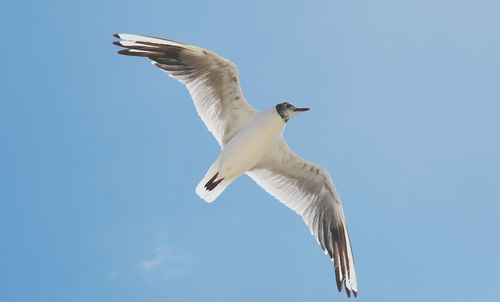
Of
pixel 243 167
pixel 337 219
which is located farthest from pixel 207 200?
pixel 337 219

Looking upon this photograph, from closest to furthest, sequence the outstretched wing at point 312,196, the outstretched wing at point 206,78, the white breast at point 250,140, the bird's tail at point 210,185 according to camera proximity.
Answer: the outstretched wing at point 206,78, the white breast at point 250,140, the bird's tail at point 210,185, the outstretched wing at point 312,196

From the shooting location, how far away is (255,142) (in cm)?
970

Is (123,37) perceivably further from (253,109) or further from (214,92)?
(253,109)

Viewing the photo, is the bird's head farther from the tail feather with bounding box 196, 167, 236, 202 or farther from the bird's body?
the tail feather with bounding box 196, 167, 236, 202

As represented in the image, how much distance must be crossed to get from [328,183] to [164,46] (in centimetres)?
325

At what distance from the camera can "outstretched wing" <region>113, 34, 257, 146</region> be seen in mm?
9344

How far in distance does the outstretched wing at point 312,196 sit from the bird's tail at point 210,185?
927mm

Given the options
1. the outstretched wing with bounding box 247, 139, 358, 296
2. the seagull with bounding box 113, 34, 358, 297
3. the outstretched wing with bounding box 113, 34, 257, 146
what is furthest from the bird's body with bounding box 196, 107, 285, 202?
the outstretched wing with bounding box 247, 139, 358, 296

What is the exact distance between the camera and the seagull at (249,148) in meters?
9.48

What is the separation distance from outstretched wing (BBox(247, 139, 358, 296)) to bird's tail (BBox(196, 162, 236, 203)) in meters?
0.93

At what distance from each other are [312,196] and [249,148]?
154 centimetres

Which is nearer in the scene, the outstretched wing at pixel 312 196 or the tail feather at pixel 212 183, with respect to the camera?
the tail feather at pixel 212 183

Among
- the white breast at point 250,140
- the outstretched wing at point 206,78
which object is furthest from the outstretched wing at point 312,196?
the outstretched wing at point 206,78

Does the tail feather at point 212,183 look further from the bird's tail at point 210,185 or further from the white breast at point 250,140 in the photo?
the white breast at point 250,140
